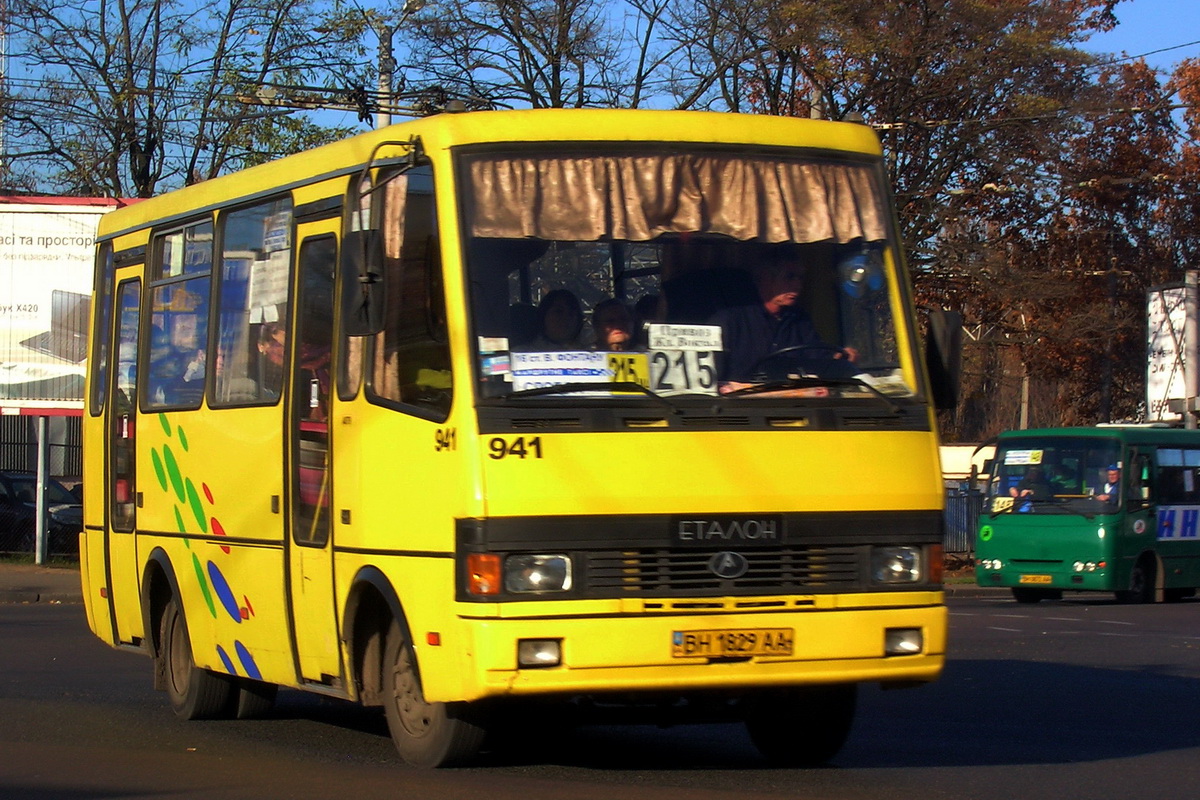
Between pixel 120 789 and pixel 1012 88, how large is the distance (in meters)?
28.0

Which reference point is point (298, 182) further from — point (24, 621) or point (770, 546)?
point (24, 621)

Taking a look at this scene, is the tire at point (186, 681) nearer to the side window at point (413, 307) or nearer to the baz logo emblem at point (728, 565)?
the side window at point (413, 307)

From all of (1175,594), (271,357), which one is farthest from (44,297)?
(271,357)

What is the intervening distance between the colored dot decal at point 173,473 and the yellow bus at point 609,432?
1.64m

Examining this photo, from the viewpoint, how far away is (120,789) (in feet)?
26.4

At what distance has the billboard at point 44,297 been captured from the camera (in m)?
28.7

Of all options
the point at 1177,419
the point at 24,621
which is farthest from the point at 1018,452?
the point at 24,621

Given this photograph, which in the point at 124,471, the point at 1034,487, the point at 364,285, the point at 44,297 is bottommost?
the point at 1034,487

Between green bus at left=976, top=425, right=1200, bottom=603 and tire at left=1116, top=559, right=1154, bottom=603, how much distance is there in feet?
0.05

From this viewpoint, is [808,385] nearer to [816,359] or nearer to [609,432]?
[816,359]

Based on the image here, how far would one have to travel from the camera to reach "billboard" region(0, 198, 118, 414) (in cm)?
2867

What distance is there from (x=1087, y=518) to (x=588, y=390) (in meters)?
20.6

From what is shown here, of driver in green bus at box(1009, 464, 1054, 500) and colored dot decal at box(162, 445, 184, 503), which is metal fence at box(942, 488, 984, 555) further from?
colored dot decal at box(162, 445, 184, 503)

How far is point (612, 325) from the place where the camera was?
25.7 feet
